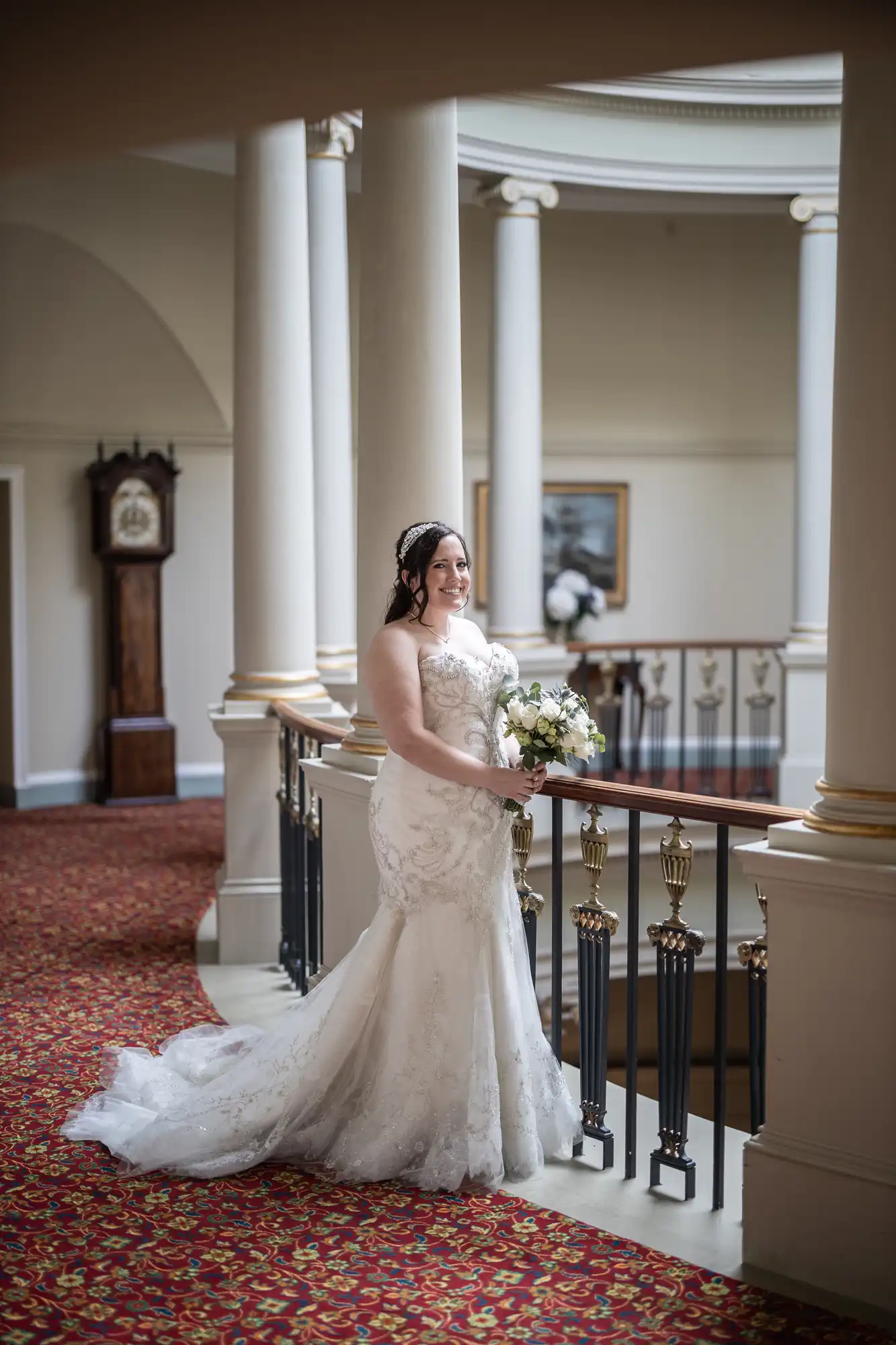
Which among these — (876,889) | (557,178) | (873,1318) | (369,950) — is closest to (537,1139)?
(369,950)

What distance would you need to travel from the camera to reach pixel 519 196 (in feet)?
31.3

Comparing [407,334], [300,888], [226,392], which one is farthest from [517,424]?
[407,334]

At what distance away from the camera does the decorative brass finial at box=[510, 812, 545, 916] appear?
174 inches

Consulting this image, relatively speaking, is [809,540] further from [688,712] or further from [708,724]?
[688,712]

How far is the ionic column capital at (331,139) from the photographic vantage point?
847 cm

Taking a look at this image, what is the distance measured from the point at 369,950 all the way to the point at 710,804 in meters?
1.07

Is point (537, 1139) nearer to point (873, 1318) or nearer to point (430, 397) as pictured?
point (873, 1318)

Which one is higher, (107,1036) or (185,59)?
(185,59)

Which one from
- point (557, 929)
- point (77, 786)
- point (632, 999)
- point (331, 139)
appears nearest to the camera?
point (632, 999)

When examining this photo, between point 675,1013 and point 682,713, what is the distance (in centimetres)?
750

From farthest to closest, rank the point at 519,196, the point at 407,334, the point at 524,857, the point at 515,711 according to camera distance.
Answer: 1. the point at 519,196
2. the point at 407,334
3. the point at 524,857
4. the point at 515,711

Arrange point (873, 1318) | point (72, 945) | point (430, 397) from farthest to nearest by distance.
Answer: point (72, 945), point (430, 397), point (873, 1318)

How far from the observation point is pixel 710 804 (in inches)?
146

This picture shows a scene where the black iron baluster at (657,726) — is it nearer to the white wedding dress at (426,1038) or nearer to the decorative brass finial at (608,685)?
the decorative brass finial at (608,685)
